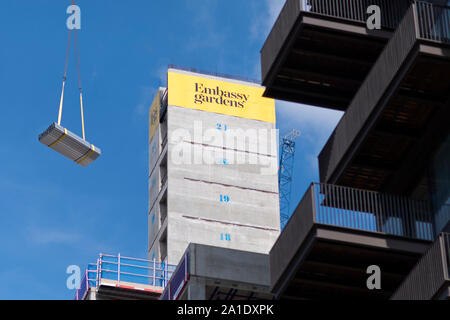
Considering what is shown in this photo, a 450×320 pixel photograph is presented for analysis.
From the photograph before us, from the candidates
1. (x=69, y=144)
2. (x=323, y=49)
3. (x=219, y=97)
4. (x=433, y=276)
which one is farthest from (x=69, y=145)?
(x=219, y=97)

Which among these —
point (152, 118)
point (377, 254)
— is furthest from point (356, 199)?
point (152, 118)

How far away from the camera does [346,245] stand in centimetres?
3095

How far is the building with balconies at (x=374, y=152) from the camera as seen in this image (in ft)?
98.5

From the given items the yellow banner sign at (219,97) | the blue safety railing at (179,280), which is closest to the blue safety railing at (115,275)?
the blue safety railing at (179,280)

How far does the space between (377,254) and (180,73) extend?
59998 mm

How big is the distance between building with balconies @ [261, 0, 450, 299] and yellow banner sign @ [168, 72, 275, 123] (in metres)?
52.2

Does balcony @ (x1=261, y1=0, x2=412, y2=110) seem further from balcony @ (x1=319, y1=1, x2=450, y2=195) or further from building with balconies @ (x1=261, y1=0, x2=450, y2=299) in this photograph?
balcony @ (x1=319, y1=1, x2=450, y2=195)

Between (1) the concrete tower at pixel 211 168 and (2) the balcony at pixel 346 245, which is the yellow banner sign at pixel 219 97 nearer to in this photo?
(1) the concrete tower at pixel 211 168

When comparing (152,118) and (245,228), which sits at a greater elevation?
(152,118)

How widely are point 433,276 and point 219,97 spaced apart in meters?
64.3

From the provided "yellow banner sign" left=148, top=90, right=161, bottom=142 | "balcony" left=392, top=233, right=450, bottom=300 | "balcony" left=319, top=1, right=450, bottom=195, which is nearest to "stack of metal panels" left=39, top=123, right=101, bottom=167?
"balcony" left=319, top=1, right=450, bottom=195
